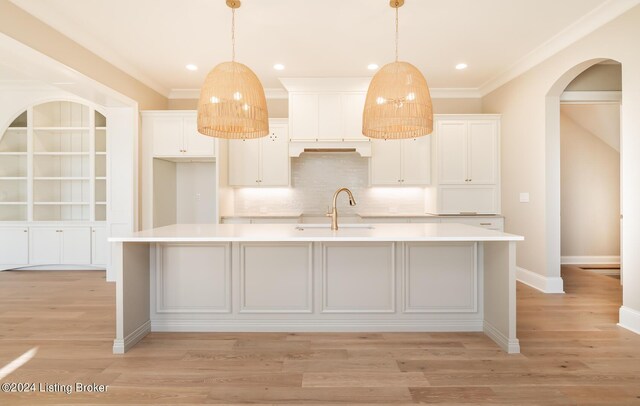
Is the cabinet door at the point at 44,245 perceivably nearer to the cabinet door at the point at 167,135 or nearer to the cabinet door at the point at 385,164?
the cabinet door at the point at 167,135

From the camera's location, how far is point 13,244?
5.32 meters

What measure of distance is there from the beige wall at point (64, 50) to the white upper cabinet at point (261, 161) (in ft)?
4.74

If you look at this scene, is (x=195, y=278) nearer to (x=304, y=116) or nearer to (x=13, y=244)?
(x=304, y=116)

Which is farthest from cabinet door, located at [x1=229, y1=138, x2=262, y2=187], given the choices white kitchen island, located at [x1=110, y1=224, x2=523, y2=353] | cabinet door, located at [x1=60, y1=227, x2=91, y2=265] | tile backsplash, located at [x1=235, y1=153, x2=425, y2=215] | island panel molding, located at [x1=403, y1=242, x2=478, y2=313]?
→ island panel molding, located at [x1=403, y1=242, x2=478, y2=313]

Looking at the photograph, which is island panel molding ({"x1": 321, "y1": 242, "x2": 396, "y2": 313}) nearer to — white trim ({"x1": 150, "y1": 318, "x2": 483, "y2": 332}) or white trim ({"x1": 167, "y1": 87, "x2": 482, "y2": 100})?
white trim ({"x1": 150, "y1": 318, "x2": 483, "y2": 332})

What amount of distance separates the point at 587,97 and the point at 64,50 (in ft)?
18.8

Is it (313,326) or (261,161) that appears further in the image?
(261,161)

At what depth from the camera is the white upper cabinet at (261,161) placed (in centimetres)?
527

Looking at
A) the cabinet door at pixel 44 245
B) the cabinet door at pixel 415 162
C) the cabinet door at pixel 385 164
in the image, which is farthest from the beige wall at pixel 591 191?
the cabinet door at pixel 44 245

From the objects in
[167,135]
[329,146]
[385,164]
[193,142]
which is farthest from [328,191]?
[167,135]

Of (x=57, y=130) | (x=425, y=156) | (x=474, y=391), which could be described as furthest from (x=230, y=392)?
(x=57, y=130)

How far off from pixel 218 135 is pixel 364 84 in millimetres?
2829

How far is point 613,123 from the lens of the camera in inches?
205

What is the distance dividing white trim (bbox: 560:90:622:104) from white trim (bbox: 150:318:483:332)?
10.1ft
